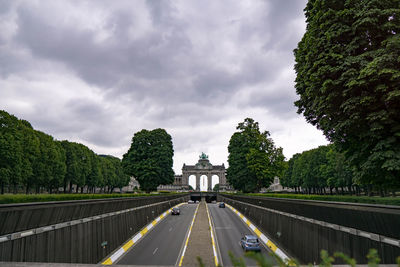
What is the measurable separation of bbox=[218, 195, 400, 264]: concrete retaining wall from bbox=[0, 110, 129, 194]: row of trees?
4024 centimetres

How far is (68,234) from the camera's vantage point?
54.0 ft

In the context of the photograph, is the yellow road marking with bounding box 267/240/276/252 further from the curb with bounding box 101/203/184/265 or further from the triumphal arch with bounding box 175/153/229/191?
the triumphal arch with bounding box 175/153/229/191

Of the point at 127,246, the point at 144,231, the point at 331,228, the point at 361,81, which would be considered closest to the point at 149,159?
the point at 144,231

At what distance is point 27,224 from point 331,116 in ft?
62.8

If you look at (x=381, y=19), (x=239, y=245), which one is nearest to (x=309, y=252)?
(x=239, y=245)

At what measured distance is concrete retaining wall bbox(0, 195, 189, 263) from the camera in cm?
1248

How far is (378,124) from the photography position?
14.9 m

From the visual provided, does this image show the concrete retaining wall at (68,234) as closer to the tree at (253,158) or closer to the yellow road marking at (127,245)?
the yellow road marking at (127,245)

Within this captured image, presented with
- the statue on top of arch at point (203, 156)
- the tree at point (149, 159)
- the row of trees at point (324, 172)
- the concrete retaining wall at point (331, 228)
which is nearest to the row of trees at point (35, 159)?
the tree at point (149, 159)

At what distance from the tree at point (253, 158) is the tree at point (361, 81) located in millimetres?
33016

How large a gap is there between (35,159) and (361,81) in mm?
52969

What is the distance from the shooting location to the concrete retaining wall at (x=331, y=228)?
473 inches

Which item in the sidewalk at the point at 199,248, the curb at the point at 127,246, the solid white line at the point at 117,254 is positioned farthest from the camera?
the solid white line at the point at 117,254

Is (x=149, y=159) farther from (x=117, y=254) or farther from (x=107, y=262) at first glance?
(x=107, y=262)
